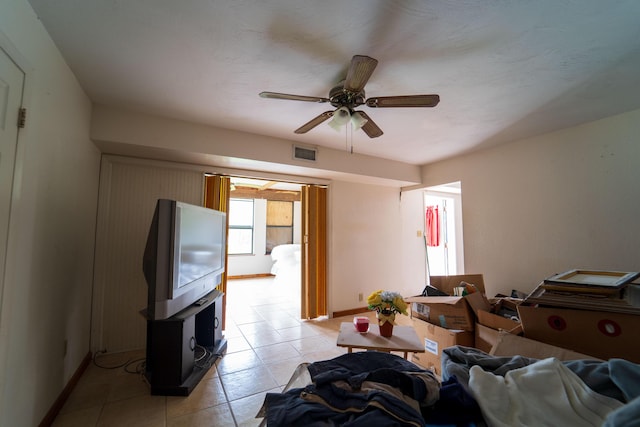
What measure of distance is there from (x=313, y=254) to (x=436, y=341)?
1.92 metres

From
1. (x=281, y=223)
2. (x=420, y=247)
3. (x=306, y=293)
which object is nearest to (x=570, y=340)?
(x=306, y=293)


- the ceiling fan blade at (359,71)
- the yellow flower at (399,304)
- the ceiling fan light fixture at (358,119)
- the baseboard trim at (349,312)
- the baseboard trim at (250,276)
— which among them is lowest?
the baseboard trim at (349,312)

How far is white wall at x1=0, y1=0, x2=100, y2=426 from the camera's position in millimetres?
1219

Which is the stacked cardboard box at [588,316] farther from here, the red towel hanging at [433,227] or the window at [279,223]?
the window at [279,223]

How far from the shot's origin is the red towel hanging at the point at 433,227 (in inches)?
209

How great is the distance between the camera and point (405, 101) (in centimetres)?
166

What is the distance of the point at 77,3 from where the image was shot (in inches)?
50.3

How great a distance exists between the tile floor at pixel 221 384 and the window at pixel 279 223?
351cm

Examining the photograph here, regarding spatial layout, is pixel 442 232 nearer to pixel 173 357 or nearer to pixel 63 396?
pixel 173 357

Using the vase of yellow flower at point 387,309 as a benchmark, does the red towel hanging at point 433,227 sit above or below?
above

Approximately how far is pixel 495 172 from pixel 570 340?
233 cm

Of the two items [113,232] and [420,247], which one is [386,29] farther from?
[420,247]

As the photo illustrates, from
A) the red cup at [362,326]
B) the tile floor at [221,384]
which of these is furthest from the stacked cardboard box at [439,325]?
the tile floor at [221,384]

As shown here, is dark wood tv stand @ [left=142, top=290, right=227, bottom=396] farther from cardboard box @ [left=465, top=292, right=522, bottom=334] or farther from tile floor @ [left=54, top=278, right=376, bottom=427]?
cardboard box @ [left=465, top=292, right=522, bottom=334]
